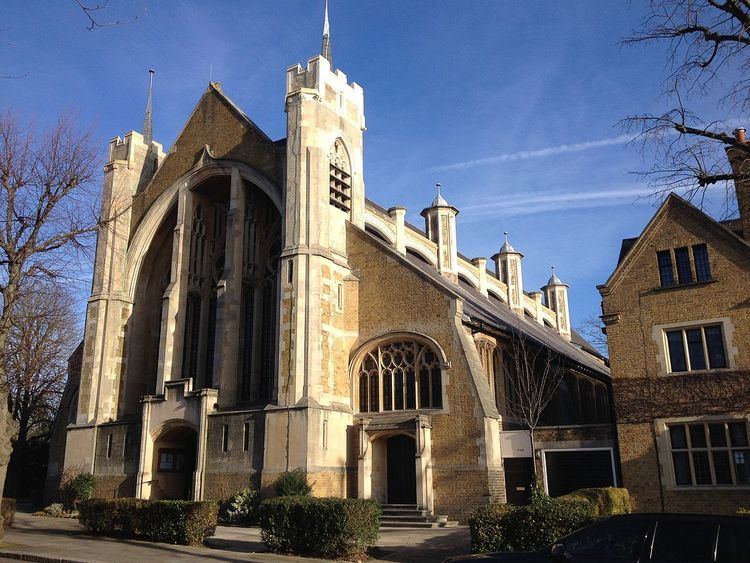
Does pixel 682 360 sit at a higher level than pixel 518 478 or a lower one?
higher

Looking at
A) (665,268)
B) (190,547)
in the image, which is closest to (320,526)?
(190,547)

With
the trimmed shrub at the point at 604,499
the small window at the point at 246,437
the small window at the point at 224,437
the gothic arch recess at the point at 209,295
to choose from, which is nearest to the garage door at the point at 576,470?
the trimmed shrub at the point at 604,499

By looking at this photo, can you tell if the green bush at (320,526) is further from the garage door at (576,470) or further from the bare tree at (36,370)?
the bare tree at (36,370)

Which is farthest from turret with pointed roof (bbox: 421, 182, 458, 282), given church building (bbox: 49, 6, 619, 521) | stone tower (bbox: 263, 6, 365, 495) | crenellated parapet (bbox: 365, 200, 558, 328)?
stone tower (bbox: 263, 6, 365, 495)

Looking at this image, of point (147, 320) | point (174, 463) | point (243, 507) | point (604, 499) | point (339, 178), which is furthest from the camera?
point (147, 320)

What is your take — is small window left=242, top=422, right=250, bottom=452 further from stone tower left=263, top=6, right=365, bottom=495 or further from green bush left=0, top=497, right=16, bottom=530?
green bush left=0, top=497, right=16, bottom=530

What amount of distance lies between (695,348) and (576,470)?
537cm

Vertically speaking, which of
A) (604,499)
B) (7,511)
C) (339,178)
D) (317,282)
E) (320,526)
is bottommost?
(320,526)

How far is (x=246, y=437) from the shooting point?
2323 centimetres

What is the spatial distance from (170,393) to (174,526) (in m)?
10.6

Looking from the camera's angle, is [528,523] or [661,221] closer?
[528,523]

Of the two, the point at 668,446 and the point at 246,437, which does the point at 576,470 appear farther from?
the point at 246,437

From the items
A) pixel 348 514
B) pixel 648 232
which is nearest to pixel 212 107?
pixel 648 232

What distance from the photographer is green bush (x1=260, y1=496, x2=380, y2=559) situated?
1387 cm
